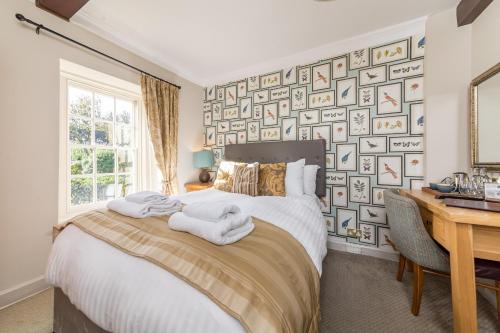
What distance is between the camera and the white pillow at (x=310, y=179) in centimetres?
239

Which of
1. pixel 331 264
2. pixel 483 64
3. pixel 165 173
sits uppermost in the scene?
pixel 483 64

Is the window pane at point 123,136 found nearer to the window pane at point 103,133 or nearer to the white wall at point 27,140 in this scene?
the window pane at point 103,133

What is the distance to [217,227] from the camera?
98 cm

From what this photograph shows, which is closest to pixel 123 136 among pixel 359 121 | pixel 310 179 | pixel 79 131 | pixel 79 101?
pixel 79 131

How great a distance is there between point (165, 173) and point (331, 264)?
2345 millimetres

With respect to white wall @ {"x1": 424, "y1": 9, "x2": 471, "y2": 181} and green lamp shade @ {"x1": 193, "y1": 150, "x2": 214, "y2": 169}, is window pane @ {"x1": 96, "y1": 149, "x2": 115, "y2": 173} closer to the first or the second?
green lamp shade @ {"x1": 193, "y1": 150, "x2": 214, "y2": 169}

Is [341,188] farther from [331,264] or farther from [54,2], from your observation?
[54,2]

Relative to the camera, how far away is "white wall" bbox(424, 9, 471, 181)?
76.0 inches

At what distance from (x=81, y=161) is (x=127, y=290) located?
2.24 metres

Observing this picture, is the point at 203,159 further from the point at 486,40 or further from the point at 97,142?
the point at 486,40

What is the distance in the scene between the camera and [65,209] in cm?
230

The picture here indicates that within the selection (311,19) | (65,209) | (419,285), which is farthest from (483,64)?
(65,209)

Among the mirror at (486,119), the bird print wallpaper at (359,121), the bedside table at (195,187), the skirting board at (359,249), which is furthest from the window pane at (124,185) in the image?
the mirror at (486,119)

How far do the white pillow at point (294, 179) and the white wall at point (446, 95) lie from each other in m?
1.22
